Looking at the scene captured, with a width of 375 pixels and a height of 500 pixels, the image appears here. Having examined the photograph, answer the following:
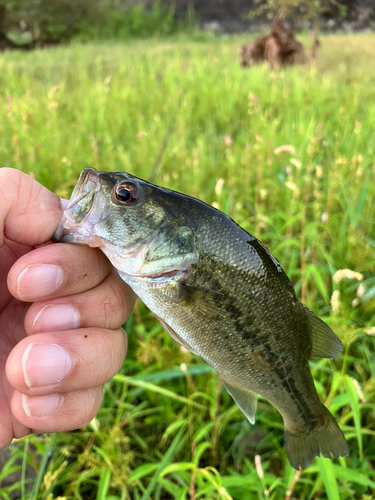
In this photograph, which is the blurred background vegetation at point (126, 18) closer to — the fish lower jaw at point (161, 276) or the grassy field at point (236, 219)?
the grassy field at point (236, 219)

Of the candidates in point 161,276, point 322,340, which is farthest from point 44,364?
point 322,340

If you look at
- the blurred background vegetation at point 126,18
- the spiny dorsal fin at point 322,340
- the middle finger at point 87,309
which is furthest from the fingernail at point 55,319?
the blurred background vegetation at point 126,18

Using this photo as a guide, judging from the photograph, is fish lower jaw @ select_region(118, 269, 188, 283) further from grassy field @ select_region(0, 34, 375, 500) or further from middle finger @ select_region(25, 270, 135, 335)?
grassy field @ select_region(0, 34, 375, 500)

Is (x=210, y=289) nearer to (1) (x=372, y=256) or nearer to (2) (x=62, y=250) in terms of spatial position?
(2) (x=62, y=250)

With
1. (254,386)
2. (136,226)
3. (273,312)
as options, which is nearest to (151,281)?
(136,226)

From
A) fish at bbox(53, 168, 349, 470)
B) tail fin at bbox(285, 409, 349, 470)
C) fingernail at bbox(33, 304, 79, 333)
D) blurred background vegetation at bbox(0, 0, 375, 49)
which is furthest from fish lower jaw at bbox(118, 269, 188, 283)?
blurred background vegetation at bbox(0, 0, 375, 49)

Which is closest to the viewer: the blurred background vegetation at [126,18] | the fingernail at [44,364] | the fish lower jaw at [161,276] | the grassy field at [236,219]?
the fingernail at [44,364]

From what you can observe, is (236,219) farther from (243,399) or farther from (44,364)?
(44,364)
